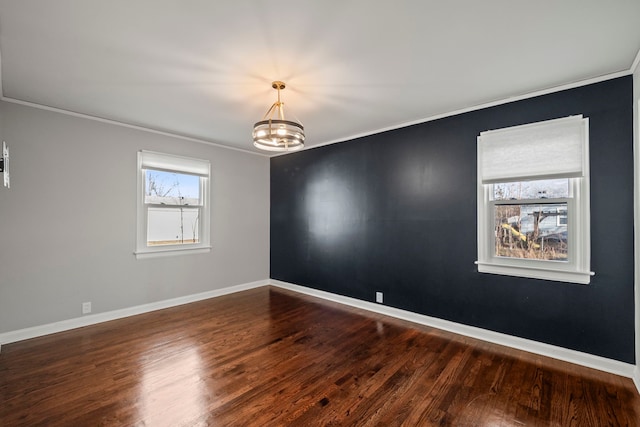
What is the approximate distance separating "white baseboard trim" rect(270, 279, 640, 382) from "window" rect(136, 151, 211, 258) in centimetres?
260

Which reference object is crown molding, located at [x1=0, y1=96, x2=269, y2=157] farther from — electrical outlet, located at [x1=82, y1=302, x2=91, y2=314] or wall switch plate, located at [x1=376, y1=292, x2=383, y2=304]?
wall switch plate, located at [x1=376, y1=292, x2=383, y2=304]

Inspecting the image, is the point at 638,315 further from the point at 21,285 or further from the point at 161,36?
the point at 21,285

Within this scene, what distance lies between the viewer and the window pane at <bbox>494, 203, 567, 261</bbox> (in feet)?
9.22

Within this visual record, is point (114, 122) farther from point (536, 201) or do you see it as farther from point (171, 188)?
point (536, 201)

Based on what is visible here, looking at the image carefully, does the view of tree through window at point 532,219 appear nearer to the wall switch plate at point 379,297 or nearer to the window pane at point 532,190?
→ the window pane at point 532,190

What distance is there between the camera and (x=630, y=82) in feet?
8.07

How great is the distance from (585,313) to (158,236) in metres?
5.16

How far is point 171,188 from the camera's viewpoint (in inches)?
175

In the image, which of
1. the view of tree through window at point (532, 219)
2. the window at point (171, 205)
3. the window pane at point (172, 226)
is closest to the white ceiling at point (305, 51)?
the view of tree through window at point (532, 219)

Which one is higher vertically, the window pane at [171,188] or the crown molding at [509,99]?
the crown molding at [509,99]

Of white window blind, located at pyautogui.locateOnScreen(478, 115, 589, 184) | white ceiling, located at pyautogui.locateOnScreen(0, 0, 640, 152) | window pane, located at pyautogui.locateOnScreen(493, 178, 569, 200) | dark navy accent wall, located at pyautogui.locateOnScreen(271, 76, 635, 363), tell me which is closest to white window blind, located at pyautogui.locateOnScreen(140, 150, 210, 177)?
white ceiling, located at pyautogui.locateOnScreen(0, 0, 640, 152)

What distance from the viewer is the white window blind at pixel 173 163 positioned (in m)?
4.11

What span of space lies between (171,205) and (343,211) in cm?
267

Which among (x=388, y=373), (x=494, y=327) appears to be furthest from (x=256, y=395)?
(x=494, y=327)
